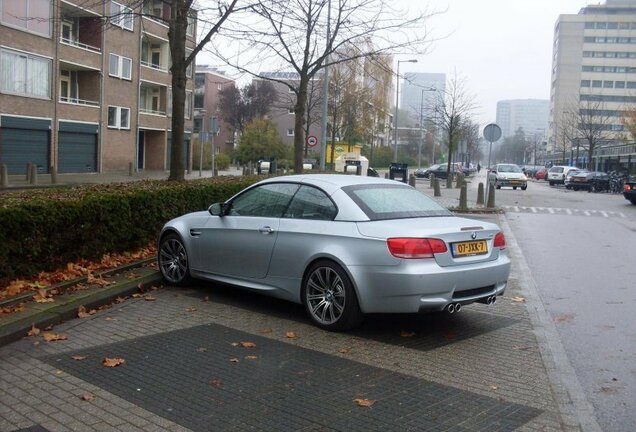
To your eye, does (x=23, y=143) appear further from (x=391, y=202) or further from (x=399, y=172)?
(x=391, y=202)

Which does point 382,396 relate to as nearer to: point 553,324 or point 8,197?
point 553,324

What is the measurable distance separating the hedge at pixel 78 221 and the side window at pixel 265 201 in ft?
6.16

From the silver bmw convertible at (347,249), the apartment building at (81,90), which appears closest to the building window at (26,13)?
the apartment building at (81,90)

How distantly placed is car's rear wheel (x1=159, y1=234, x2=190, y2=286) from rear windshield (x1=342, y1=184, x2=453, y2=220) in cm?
238

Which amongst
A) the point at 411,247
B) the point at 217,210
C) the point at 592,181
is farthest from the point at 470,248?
the point at 592,181

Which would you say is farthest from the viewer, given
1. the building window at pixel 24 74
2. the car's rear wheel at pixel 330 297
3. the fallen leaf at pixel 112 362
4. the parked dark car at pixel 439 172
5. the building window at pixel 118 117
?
the parked dark car at pixel 439 172

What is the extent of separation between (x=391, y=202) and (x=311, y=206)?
2.64 ft

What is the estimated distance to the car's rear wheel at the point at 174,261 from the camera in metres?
7.79

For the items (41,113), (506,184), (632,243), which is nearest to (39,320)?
(632,243)

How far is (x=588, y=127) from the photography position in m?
67.5

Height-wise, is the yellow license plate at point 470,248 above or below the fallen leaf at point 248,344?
above

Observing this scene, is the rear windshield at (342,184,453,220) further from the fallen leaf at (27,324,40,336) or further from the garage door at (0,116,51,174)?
the garage door at (0,116,51,174)

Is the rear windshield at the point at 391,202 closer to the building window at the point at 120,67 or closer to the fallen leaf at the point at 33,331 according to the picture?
the fallen leaf at the point at 33,331

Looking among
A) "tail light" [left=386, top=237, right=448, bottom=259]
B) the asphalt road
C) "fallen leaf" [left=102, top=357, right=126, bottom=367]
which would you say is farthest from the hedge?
the asphalt road
